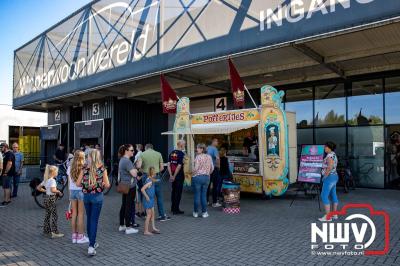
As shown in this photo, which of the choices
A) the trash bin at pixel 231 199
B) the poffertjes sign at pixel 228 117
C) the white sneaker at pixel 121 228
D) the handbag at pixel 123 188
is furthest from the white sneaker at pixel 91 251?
the poffertjes sign at pixel 228 117

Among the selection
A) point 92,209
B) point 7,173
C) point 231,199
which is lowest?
point 231,199

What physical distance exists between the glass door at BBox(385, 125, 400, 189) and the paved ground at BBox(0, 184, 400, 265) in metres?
3.22

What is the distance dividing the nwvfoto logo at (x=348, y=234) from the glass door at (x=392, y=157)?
15.3 ft

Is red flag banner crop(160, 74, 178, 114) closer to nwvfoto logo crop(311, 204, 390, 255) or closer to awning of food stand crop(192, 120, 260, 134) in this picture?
awning of food stand crop(192, 120, 260, 134)

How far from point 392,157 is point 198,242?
8.46 meters

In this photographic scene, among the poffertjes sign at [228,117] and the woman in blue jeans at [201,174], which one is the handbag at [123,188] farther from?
the poffertjes sign at [228,117]

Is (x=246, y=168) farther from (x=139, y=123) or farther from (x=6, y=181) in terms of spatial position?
(x=139, y=123)

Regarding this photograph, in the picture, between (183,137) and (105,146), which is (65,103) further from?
(183,137)

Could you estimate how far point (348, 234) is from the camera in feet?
19.3

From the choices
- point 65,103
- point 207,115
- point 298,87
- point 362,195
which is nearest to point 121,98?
point 65,103

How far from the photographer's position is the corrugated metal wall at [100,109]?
17.0 meters

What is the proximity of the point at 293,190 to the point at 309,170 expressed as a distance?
69.9 inches

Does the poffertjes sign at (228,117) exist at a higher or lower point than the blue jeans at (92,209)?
higher

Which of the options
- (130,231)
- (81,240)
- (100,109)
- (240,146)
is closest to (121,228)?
(130,231)
